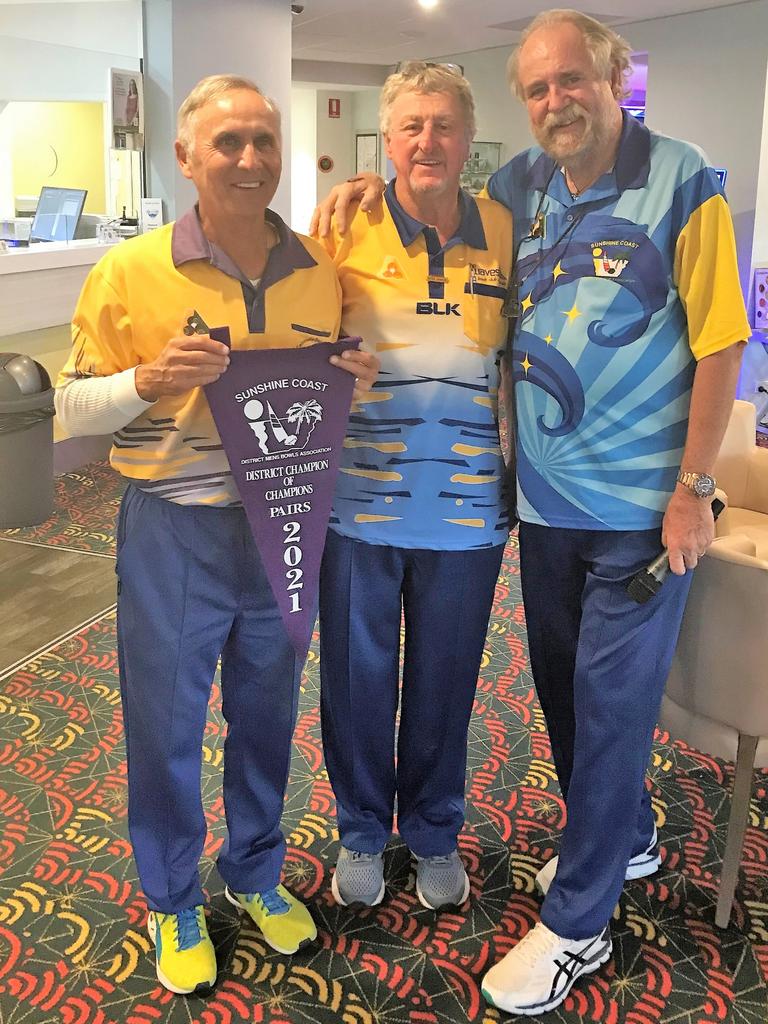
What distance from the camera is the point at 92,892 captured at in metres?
2.32

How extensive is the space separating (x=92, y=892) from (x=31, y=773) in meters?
0.63

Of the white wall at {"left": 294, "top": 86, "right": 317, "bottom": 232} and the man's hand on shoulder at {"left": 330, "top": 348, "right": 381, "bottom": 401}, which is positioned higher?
the white wall at {"left": 294, "top": 86, "right": 317, "bottom": 232}

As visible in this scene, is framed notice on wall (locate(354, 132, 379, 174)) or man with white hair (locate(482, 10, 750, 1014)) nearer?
man with white hair (locate(482, 10, 750, 1014))

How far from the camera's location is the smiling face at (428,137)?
1.85 metres

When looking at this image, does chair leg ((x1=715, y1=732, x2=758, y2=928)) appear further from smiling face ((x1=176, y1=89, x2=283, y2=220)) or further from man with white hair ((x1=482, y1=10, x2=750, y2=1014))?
smiling face ((x1=176, y1=89, x2=283, y2=220))

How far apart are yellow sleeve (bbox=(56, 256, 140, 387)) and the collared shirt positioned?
752 millimetres

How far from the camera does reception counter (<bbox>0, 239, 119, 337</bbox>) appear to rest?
5492 mm

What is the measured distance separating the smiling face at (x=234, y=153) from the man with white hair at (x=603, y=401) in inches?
12.0

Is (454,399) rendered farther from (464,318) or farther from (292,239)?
(292,239)

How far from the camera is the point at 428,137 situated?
1849 millimetres

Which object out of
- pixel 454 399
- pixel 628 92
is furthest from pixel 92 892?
pixel 628 92

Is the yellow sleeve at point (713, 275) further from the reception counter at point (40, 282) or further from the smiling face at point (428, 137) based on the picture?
A: the reception counter at point (40, 282)

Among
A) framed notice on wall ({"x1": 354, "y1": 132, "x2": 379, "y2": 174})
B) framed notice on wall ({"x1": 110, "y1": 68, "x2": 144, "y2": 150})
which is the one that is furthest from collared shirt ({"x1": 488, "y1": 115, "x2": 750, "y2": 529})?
framed notice on wall ({"x1": 354, "y1": 132, "x2": 379, "y2": 174})

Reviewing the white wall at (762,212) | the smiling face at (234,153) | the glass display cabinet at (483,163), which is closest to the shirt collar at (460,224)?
the smiling face at (234,153)
